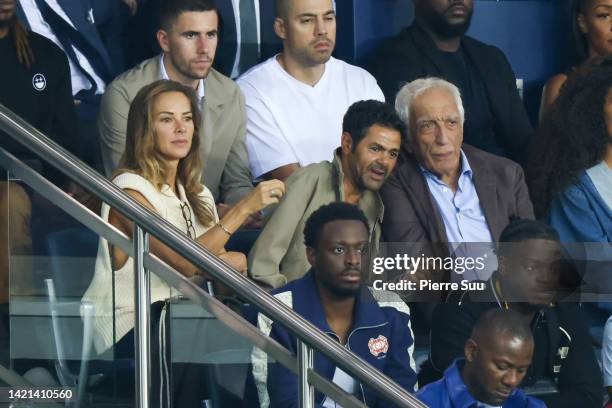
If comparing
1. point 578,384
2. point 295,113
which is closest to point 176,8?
point 295,113

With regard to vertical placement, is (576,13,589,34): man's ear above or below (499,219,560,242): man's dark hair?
above

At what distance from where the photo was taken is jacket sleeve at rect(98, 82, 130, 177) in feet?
16.8

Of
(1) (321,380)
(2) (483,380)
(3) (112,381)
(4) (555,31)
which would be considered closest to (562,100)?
(4) (555,31)

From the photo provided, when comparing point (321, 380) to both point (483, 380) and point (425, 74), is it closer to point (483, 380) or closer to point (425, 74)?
point (483, 380)

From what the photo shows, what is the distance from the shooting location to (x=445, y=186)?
5.49 meters

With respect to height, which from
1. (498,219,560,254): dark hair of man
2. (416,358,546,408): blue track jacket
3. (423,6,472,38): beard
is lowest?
(416,358,546,408): blue track jacket

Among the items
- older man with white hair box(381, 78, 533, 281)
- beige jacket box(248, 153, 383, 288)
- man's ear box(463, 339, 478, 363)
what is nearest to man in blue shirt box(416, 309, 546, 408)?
man's ear box(463, 339, 478, 363)

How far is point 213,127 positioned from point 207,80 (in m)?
0.18

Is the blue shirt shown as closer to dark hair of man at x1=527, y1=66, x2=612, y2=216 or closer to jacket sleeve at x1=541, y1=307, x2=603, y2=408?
dark hair of man at x1=527, y1=66, x2=612, y2=216

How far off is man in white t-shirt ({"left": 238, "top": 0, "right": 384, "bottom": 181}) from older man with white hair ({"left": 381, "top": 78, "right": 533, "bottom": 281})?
0.74 ft

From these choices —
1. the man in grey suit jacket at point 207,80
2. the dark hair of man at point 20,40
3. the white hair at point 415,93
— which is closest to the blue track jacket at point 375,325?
the man in grey suit jacket at point 207,80

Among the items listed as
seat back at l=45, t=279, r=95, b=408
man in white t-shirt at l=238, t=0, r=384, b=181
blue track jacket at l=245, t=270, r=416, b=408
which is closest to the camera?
seat back at l=45, t=279, r=95, b=408

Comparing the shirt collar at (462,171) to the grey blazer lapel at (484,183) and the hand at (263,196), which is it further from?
the hand at (263,196)

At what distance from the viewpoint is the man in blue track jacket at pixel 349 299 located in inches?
197
